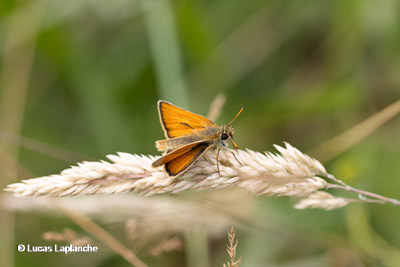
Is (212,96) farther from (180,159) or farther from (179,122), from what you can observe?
(180,159)

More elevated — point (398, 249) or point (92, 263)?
point (92, 263)

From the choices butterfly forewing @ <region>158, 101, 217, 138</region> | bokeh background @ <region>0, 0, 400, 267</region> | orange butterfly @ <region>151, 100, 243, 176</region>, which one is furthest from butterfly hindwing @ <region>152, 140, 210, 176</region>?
bokeh background @ <region>0, 0, 400, 267</region>

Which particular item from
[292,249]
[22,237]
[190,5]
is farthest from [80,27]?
[292,249]

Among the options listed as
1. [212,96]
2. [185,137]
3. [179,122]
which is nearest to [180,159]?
[185,137]

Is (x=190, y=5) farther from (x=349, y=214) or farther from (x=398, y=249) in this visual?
(x=398, y=249)

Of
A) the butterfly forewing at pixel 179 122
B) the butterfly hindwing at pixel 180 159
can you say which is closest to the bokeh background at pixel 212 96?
the butterfly forewing at pixel 179 122

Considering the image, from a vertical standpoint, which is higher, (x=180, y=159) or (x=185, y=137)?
(x=185, y=137)

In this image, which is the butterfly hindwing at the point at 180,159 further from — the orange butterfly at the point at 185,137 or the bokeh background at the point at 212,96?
the bokeh background at the point at 212,96
